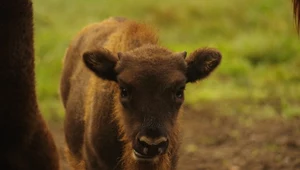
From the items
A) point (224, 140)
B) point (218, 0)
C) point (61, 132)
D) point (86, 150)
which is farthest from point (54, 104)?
point (218, 0)

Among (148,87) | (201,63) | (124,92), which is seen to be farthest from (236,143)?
(148,87)

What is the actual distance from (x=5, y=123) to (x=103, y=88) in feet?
3.99

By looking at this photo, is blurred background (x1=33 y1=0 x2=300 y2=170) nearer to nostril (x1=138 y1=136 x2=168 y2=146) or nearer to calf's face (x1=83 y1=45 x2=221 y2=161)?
calf's face (x1=83 y1=45 x2=221 y2=161)

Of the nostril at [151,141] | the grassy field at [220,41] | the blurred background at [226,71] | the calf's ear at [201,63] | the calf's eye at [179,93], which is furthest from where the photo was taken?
the grassy field at [220,41]

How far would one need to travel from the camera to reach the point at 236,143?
1123 centimetres

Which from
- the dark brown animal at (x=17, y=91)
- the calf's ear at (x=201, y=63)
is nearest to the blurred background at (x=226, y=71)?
the calf's ear at (x=201, y=63)

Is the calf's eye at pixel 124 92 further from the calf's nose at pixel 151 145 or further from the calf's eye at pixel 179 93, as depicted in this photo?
the calf's nose at pixel 151 145

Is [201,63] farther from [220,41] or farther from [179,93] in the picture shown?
[220,41]

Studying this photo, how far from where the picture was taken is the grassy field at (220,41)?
13.6 metres

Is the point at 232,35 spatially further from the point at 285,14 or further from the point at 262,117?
the point at 262,117

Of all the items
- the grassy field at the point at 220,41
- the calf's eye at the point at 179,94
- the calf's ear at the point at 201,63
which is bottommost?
the calf's eye at the point at 179,94

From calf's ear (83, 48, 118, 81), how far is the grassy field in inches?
212

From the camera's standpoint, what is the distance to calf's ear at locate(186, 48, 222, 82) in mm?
7469

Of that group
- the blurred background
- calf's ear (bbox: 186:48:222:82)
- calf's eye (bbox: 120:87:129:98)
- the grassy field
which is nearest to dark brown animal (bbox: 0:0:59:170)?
calf's eye (bbox: 120:87:129:98)
